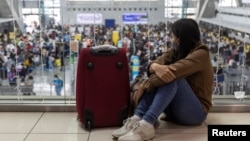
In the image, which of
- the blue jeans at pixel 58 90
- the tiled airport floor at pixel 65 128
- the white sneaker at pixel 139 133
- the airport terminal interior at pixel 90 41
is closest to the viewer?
the white sneaker at pixel 139 133

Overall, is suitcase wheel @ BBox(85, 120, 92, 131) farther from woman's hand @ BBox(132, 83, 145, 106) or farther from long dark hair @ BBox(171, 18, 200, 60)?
long dark hair @ BBox(171, 18, 200, 60)

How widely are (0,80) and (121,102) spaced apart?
3.78 feet

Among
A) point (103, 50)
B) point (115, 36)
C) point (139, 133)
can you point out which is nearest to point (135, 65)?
point (115, 36)

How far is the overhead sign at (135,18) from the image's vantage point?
2.71 m

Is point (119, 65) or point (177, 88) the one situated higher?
point (119, 65)

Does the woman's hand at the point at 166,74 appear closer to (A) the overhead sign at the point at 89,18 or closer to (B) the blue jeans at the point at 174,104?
(B) the blue jeans at the point at 174,104

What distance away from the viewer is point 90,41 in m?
2.75

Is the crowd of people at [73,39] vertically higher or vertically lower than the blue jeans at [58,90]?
higher

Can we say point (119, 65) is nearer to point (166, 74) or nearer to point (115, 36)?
point (166, 74)

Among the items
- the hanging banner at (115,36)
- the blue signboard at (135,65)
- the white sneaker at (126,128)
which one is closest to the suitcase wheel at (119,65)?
the white sneaker at (126,128)

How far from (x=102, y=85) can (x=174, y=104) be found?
462 mm

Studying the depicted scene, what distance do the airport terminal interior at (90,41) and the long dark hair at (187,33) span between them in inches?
17.1

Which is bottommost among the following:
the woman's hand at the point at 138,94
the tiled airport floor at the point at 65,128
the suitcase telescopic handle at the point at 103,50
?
the tiled airport floor at the point at 65,128

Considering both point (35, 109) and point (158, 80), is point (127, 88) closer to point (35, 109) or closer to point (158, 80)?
point (158, 80)
